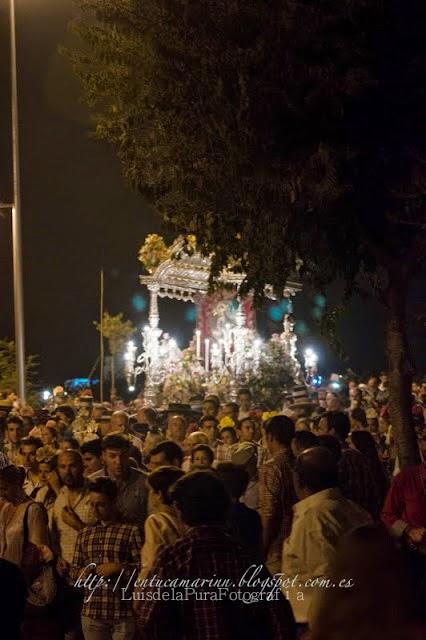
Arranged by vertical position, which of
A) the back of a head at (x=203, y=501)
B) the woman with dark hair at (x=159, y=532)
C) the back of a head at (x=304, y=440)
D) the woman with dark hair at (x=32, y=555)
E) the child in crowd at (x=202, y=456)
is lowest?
the woman with dark hair at (x=32, y=555)

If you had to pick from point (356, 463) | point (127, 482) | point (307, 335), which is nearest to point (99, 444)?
point (127, 482)

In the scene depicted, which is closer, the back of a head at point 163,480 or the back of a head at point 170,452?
the back of a head at point 163,480

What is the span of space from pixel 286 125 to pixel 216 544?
5806mm

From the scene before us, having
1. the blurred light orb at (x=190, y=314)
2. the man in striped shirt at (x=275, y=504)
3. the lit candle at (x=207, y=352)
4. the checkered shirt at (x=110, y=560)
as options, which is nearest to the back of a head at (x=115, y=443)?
the man in striped shirt at (x=275, y=504)

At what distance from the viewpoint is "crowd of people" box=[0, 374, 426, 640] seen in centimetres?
342

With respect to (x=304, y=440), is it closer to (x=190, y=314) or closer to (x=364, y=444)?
(x=364, y=444)

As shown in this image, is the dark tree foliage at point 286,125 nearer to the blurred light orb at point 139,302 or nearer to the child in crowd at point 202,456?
the child in crowd at point 202,456

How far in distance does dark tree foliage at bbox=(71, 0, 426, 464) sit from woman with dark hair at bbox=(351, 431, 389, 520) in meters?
0.98

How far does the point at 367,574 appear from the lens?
3.29m

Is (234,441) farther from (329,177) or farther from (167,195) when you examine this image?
(329,177)

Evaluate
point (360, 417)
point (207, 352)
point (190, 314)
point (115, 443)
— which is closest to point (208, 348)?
point (207, 352)

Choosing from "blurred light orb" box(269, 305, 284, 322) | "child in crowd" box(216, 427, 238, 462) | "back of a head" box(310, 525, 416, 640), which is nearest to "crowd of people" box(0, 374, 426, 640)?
"back of a head" box(310, 525, 416, 640)

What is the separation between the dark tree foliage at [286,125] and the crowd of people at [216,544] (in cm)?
203

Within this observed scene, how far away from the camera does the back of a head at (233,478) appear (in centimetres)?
761
